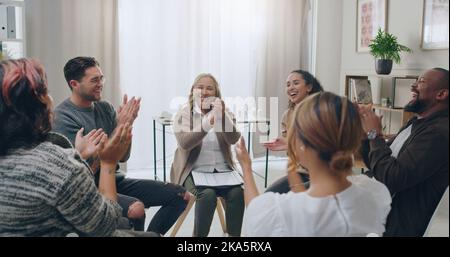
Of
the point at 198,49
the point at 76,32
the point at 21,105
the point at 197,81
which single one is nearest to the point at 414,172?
the point at 197,81

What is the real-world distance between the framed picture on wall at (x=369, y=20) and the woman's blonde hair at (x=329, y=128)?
0.33 m

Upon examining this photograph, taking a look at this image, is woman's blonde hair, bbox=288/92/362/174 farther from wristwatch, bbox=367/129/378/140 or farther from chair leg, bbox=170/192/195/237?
chair leg, bbox=170/192/195/237

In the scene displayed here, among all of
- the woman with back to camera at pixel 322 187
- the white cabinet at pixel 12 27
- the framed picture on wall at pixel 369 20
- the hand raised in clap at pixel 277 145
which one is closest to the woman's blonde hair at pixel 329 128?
the woman with back to camera at pixel 322 187

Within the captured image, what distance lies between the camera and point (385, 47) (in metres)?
0.88

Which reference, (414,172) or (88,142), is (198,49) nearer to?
(88,142)

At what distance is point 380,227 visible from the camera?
0.75 m

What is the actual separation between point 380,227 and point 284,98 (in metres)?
0.35

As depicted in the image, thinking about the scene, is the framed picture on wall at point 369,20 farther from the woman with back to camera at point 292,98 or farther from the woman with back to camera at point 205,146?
the woman with back to camera at point 205,146

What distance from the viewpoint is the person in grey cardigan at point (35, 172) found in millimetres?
711

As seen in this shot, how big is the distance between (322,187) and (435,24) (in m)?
0.46

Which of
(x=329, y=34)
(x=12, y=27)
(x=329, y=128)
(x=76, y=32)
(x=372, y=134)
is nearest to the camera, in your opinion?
(x=329, y=128)

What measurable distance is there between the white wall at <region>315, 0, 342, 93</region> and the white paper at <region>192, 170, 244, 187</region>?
14.8 inches

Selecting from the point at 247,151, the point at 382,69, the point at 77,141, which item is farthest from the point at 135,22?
the point at 382,69

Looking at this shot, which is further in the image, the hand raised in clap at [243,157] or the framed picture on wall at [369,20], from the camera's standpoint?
the framed picture on wall at [369,20]
